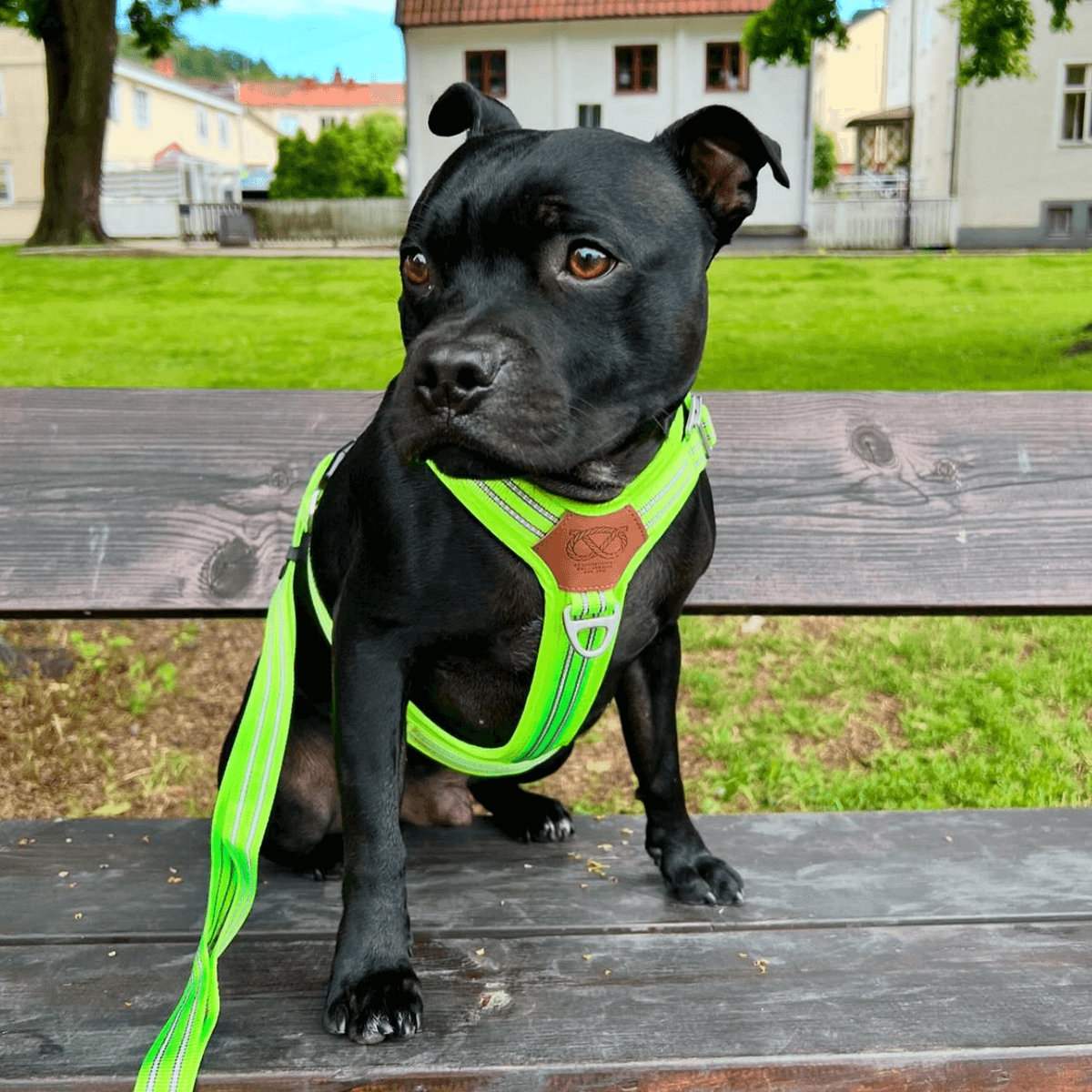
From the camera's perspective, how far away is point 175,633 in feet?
15.1

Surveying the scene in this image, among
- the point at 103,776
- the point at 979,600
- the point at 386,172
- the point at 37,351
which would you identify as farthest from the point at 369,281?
the point at 386,172

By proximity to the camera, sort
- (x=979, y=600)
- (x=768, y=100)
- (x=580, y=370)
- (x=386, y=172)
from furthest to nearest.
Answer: (x=386, y=172) → (x=768, y=100) → (x=979, y=600) → (x=580, y=370)

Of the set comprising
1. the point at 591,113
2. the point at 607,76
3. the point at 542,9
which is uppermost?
the point at 542,9

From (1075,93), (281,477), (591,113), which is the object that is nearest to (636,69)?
(591,113)

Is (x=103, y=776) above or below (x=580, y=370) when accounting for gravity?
below

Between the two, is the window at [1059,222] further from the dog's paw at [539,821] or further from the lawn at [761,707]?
the dog's paw at [539,821]

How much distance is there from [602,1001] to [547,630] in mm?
514

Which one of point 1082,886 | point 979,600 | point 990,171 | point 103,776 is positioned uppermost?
point 990,171

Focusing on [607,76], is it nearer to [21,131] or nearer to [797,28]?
[21,131]

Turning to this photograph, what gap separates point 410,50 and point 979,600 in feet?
92.0

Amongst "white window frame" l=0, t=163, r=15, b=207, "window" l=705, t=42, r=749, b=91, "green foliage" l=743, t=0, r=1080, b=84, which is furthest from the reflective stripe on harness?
"white window frame" l=0, t=163, r=15, b=207

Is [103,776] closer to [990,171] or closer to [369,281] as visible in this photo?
[369,281]

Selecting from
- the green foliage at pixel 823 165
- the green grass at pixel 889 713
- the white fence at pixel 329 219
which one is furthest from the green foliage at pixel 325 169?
the green grass at pixel 889 713

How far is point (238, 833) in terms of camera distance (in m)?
1.81
